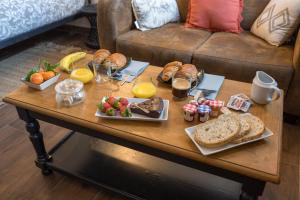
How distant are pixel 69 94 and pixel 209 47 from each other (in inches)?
40.4

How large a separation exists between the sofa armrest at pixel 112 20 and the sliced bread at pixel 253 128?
1.26 m

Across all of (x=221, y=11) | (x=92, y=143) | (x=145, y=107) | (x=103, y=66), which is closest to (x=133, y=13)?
(x=221, y=11)

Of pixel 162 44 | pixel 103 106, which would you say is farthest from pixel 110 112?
pixel 162 44

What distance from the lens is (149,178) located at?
4.18 feet

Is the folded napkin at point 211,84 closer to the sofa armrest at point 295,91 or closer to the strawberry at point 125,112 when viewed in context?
the strawberry at point 125,112

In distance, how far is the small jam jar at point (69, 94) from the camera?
3.61 feet

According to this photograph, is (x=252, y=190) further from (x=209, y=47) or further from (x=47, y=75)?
(x=209, y=47)

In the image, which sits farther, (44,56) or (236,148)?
(44,56)

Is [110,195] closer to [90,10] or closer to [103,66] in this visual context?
[103,66]

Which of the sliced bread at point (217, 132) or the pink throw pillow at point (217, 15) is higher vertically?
the pink throw pillow at point (217, 15)

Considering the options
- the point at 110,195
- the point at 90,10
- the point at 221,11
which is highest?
the point at 221,11

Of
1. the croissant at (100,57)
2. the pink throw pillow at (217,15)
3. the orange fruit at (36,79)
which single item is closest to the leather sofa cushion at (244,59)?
the pink throw pillow at (217,15)

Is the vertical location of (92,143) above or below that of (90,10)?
below

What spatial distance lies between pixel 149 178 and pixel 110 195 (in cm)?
21
